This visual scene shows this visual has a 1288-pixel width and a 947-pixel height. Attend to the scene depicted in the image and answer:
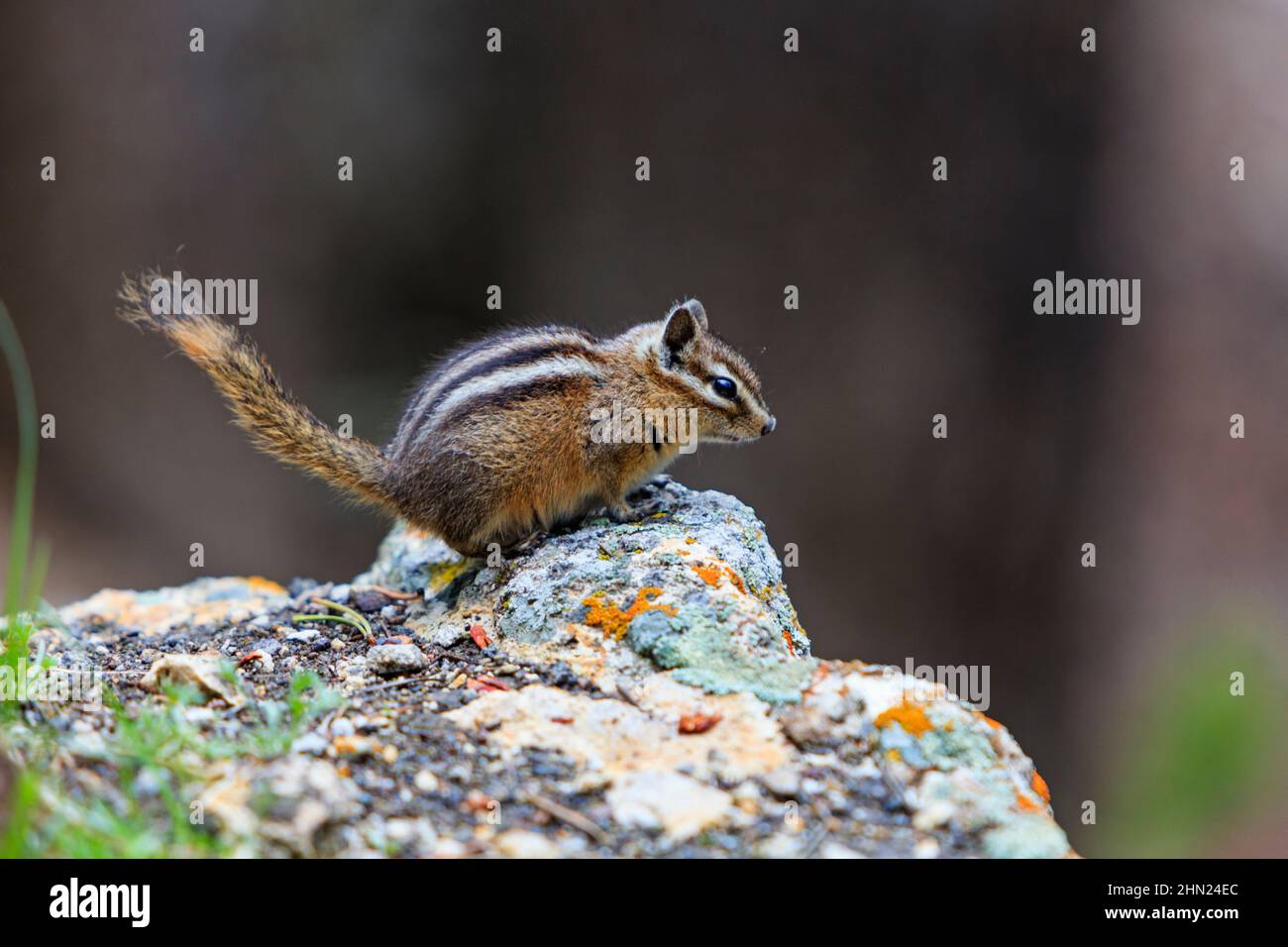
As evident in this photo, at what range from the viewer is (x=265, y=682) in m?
4.08

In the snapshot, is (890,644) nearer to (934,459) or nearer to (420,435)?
(934,459)

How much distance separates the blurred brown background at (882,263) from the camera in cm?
1184

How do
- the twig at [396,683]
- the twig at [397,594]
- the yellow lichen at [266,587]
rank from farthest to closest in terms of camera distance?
the yellow lichen at [266,587] → the twig at [397,594] → the twig at [396,683]

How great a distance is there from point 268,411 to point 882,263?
26.6 ft

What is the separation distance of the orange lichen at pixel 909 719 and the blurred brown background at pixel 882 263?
845cm

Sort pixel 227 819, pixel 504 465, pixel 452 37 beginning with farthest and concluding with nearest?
pixel 452 37
pixel 504 465
pixel 227 819

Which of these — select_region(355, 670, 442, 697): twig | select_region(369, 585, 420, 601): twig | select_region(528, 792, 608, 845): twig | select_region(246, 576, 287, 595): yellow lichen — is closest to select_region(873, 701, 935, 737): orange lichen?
select_region(528, 792, 608, 845): twig

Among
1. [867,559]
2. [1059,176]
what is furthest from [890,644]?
[1059,176]

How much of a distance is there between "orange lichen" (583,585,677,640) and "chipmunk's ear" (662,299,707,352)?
6.89ft

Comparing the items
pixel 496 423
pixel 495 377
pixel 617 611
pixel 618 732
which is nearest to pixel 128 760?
pixel 618 732

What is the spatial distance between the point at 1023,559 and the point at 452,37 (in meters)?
8.52

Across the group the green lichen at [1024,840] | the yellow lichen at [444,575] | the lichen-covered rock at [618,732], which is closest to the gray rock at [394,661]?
the lichen-covered rock at [618,732]

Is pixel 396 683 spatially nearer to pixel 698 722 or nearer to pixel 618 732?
pixel 618 732

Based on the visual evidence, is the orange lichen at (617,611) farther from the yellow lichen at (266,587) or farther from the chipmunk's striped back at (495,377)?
the yellow lichen at (266,587)
